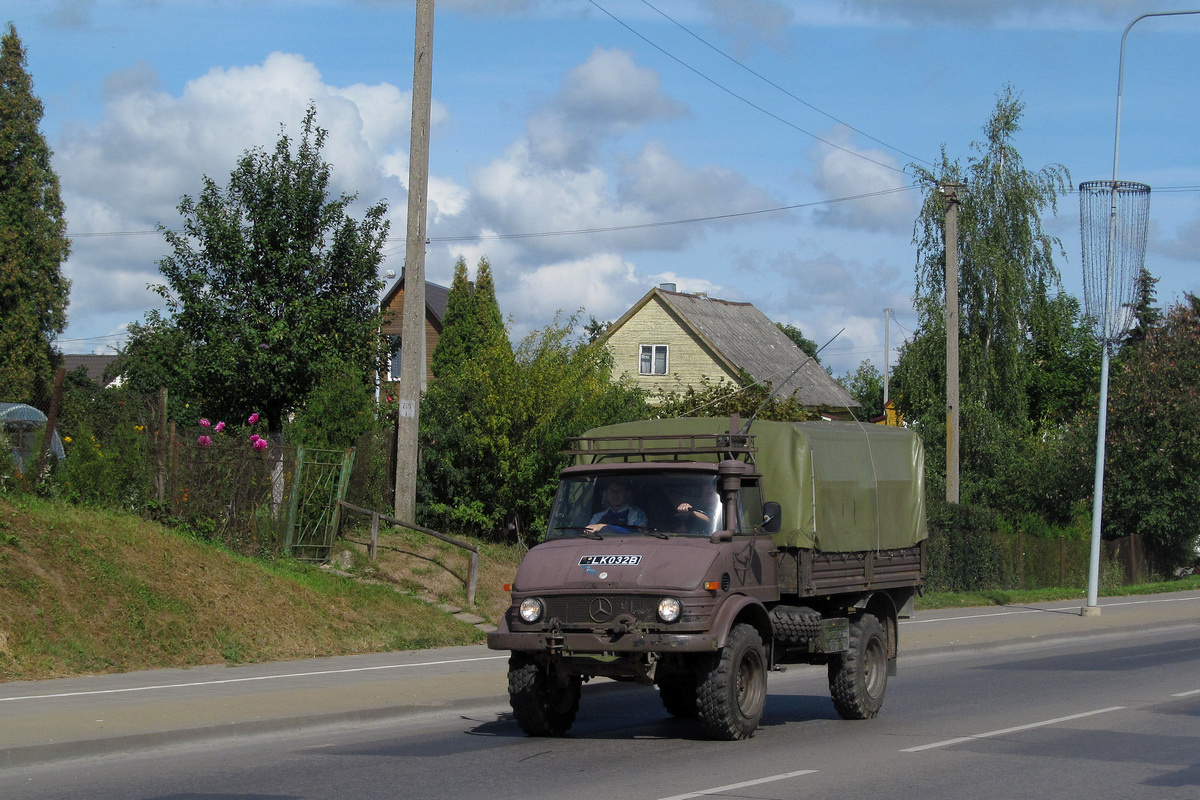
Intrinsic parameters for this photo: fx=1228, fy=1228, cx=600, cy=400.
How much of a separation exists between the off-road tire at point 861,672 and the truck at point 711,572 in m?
0.02

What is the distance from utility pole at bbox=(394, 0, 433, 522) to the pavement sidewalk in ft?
13.6

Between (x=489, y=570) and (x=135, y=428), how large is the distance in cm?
652

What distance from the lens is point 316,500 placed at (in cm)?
1922

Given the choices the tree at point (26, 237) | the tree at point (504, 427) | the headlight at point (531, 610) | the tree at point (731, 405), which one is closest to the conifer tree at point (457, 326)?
the tree at point (26, 237)

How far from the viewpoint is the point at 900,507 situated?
13008 mm

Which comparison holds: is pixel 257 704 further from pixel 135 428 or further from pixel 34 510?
pixel 135 428

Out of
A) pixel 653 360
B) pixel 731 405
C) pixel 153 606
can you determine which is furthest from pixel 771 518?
pixel 653 360

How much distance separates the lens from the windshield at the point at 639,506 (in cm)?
1044

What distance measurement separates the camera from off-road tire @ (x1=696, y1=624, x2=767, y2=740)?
9797 mm

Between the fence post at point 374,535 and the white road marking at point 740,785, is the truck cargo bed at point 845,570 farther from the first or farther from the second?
the fence post at point 374,535

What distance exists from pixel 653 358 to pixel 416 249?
35.8 metres

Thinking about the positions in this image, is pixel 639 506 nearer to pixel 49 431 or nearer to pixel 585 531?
pixel 585 531

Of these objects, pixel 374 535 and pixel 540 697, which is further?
pixel 374 535

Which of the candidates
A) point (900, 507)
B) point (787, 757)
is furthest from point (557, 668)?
point (900, 507)
